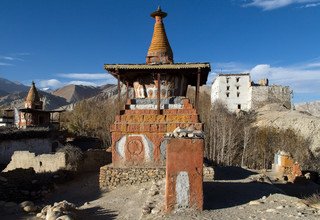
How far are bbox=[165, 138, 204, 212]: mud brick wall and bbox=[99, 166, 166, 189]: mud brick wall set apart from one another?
4.75 metres

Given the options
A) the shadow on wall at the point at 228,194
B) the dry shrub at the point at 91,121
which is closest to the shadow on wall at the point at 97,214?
the shadow on wall at the point at 228,194

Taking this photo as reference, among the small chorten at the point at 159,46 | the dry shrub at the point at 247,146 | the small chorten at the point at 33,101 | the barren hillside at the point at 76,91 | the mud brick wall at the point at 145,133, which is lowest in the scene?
the dry shrub at the point at 247,146

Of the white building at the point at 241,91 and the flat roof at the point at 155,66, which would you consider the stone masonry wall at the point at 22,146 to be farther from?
the white building at the point at 241,91

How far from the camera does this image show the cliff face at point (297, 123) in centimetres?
4772

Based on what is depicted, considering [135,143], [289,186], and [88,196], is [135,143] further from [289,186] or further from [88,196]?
[289,186]

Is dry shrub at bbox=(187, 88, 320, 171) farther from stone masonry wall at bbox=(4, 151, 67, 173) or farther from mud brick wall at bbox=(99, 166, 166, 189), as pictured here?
mud brick wall at bbox=(99, 166, 166, 189)

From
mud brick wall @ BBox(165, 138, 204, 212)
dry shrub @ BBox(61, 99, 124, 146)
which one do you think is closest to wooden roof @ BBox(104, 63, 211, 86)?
mud brick wall @ BBox(165, 138, 204, 212)

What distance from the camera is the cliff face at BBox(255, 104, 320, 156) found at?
157 feet

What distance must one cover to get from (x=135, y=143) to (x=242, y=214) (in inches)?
262

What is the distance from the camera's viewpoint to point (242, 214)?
915 cm

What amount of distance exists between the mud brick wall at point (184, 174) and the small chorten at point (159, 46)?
7696 mm

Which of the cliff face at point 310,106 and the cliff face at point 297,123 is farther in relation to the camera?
the cliff face at point 310,106

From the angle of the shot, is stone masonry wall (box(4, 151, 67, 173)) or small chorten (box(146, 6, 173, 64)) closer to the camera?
small chorten (box(146, 6, 173, 64))

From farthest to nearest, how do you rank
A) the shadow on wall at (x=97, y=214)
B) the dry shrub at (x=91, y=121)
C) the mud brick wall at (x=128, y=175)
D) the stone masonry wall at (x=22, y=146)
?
the dry shrub at (x=91, y=121) < the stone masonry wall at (x=22, y=146) < the mud brick wall at (x=128, y=175) < the shadow on wall at (x=97, y=214)
